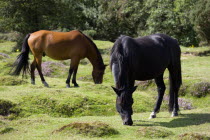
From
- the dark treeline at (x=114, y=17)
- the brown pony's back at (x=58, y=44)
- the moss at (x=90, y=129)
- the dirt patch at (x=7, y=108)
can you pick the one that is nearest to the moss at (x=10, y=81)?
the brown pony's back at (x=58, y=44)

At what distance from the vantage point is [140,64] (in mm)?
9914

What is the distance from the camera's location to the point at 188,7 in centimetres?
3328

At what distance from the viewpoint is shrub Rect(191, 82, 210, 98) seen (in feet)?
47.1

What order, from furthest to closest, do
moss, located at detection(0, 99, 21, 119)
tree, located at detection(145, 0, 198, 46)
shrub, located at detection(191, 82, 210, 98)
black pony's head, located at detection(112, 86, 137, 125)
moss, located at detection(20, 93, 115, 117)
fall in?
tree, located at detection(145, 0, 198, 46) < shrub, located at detection(191, 82, 210, 98) < moss, located at detection(20, 93, 115, 117) < moss, located at detection(0, 99, 21, 119) < black pony's head, located at detection(112, 86, 137, 125)

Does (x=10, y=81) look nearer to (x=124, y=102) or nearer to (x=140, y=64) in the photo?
(x=140, y=64)

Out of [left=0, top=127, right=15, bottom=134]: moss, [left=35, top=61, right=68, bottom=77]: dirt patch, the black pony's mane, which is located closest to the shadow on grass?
the black pony's mane

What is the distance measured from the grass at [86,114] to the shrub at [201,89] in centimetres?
17

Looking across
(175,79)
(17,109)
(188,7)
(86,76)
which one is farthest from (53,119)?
(188,7)

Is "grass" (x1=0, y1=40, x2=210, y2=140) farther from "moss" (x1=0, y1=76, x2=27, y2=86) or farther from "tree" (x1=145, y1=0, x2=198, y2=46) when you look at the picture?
"tree" (x1=145, y1=0, x2=198, y2=46)

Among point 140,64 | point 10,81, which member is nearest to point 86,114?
point 140,64

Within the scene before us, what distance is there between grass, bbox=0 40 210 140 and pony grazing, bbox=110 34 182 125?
1.96 feet

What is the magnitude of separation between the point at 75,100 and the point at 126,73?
3.43 m

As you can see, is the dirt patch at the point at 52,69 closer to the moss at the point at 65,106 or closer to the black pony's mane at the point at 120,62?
the moss at the point at 65,106

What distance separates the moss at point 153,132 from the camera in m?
8.25
